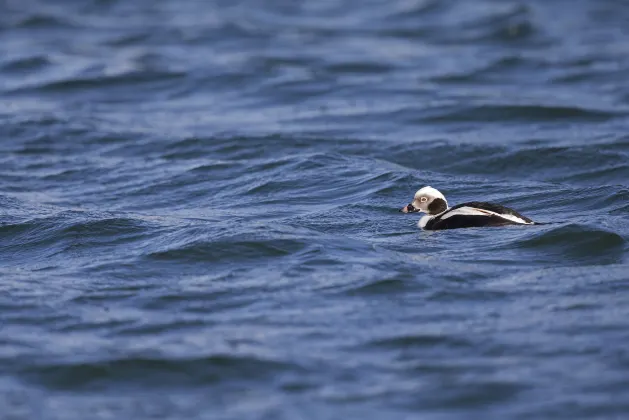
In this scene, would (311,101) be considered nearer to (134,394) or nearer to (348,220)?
(348,220)

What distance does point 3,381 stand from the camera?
29.2 feet

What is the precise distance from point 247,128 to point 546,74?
265 inches

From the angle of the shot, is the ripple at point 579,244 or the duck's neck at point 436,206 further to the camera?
the duck's neck at point 436,206

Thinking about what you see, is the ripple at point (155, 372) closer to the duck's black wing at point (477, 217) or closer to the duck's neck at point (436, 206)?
the duck's black wing at point (477, 217)

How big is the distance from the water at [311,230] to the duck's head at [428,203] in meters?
0.21

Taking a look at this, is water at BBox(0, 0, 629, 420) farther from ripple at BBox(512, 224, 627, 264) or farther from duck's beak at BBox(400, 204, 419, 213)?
duck's beak at BBox(400, 204, 419, 213)

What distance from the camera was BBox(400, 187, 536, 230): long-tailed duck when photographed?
12.1m

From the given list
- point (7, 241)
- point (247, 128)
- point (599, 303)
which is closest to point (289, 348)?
point (599, 303)

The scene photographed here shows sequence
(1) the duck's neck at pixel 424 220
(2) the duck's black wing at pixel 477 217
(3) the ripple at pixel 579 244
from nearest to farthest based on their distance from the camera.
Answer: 1. (3) the ripple at pixel 579 244
2. (2) the duck's black wing at pixel 477 217
3. (1) the duck's neck at pixel 424 220

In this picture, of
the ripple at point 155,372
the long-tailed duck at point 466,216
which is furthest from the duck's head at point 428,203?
the ripple at point 155,372

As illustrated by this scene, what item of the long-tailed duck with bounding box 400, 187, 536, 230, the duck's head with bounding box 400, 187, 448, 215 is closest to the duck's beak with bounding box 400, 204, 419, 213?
the duck's head with bounding box 400, 187, 448, 215

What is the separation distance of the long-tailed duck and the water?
125mm

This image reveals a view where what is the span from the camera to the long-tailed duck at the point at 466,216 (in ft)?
39.8

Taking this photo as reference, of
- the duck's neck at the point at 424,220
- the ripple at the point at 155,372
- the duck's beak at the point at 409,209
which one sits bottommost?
the ripple at the point at 155,372
